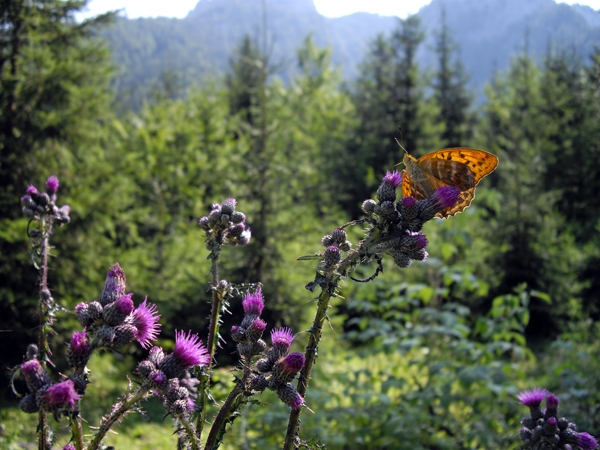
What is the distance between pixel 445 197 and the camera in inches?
58.8

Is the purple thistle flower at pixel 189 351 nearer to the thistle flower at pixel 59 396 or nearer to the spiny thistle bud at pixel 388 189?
the thistle flower at pixel 59 396

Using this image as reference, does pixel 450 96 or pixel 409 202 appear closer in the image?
pixel 409 202

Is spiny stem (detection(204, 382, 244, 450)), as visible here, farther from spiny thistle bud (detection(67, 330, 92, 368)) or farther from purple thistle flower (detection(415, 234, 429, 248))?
purple thistle flower (detection(415, 234, 429, 248))

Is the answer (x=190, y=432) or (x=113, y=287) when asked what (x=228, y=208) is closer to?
(x=113, y=287)

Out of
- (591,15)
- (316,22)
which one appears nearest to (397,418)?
(591,15)

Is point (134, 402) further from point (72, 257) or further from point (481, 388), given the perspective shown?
point (72, 257)

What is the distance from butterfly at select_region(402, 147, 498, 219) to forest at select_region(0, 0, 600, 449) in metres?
1.06

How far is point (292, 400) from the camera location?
1050 mm

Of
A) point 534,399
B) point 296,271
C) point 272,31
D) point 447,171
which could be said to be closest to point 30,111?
point 296,271

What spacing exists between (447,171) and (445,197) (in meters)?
0.46

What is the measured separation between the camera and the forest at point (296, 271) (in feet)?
13.0

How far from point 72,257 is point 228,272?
254cm

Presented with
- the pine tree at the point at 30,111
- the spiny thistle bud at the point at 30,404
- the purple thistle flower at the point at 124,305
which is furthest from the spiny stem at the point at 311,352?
the pine tree at the point at 30,111

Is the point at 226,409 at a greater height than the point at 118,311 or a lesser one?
lesser
